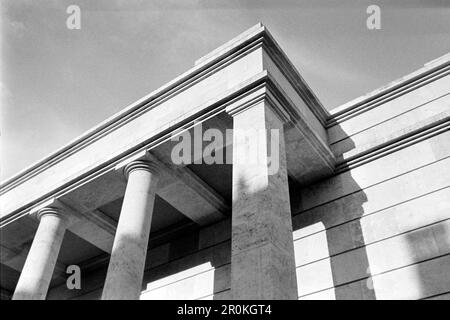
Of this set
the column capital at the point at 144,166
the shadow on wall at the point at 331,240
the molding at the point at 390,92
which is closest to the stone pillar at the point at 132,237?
the column capital at the point at 144,166

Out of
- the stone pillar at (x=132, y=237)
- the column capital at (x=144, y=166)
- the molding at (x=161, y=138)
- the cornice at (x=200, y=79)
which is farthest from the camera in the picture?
the column capital at (x=144, y=166)

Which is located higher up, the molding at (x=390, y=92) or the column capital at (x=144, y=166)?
the molding at (x=390, y=92)

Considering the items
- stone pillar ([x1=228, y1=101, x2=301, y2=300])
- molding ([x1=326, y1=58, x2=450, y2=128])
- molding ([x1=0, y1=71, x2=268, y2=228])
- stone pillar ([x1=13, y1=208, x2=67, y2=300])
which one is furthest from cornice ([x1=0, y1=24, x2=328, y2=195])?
stone pillar ([x1=13, y1=208, x2=67, y2=300])

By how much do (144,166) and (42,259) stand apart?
8.11 m

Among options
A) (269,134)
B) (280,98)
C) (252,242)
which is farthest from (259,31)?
(252,242)

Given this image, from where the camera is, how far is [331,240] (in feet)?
78.2

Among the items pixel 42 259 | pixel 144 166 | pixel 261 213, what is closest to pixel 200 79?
pixel 144 166

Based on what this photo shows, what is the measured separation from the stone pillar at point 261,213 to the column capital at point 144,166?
575cm

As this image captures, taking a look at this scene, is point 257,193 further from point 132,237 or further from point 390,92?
point 390,92

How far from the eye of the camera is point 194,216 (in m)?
30.0

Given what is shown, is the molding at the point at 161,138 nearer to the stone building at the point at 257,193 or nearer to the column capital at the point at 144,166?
the stone building at the point at 257,193

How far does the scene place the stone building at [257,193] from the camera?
1964 cm

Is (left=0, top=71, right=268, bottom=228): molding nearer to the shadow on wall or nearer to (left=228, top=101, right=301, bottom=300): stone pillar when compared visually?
(left=228, top=101, right=301, bottom=300): stone pillar

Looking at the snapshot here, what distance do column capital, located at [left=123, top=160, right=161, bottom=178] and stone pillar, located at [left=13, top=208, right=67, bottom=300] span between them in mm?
6232
